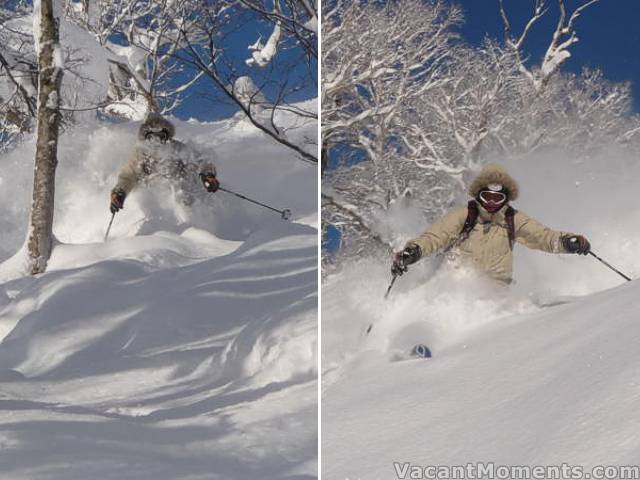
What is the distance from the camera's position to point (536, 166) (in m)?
16.8

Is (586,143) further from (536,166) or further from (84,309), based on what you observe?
(84,309)

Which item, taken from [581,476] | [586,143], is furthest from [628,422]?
[586,143]

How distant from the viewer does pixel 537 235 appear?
18.9ft

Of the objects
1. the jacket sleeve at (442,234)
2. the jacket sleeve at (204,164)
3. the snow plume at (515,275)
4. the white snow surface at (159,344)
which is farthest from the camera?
the jacket sleeve at (204,164)

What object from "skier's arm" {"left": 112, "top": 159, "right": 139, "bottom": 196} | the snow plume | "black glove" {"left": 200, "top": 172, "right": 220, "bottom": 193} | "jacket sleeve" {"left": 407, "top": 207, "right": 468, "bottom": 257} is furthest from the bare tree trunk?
"jacket sleeve" {"left": 407, "top": 207, "right": 468, "bottom": 257}

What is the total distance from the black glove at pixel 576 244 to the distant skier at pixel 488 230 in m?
0.25

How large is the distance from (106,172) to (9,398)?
8466mm

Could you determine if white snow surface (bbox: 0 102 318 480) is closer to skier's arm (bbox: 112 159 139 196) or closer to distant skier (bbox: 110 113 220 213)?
distant skier (bbox: 110 113 220 213)

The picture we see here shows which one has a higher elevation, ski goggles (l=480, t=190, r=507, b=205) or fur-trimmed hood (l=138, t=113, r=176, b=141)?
fur-trimmed hood (l=138, t=113, r=176, b=141)

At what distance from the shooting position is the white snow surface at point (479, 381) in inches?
90.5

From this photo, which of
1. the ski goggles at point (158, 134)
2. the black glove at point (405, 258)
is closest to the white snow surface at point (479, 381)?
the black glove at point (405, 258)

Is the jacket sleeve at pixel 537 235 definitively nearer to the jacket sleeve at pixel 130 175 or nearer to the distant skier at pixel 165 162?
the distant skier at pixel 165 162

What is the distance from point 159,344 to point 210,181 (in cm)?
525

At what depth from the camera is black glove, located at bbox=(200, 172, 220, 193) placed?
11.1 metres
